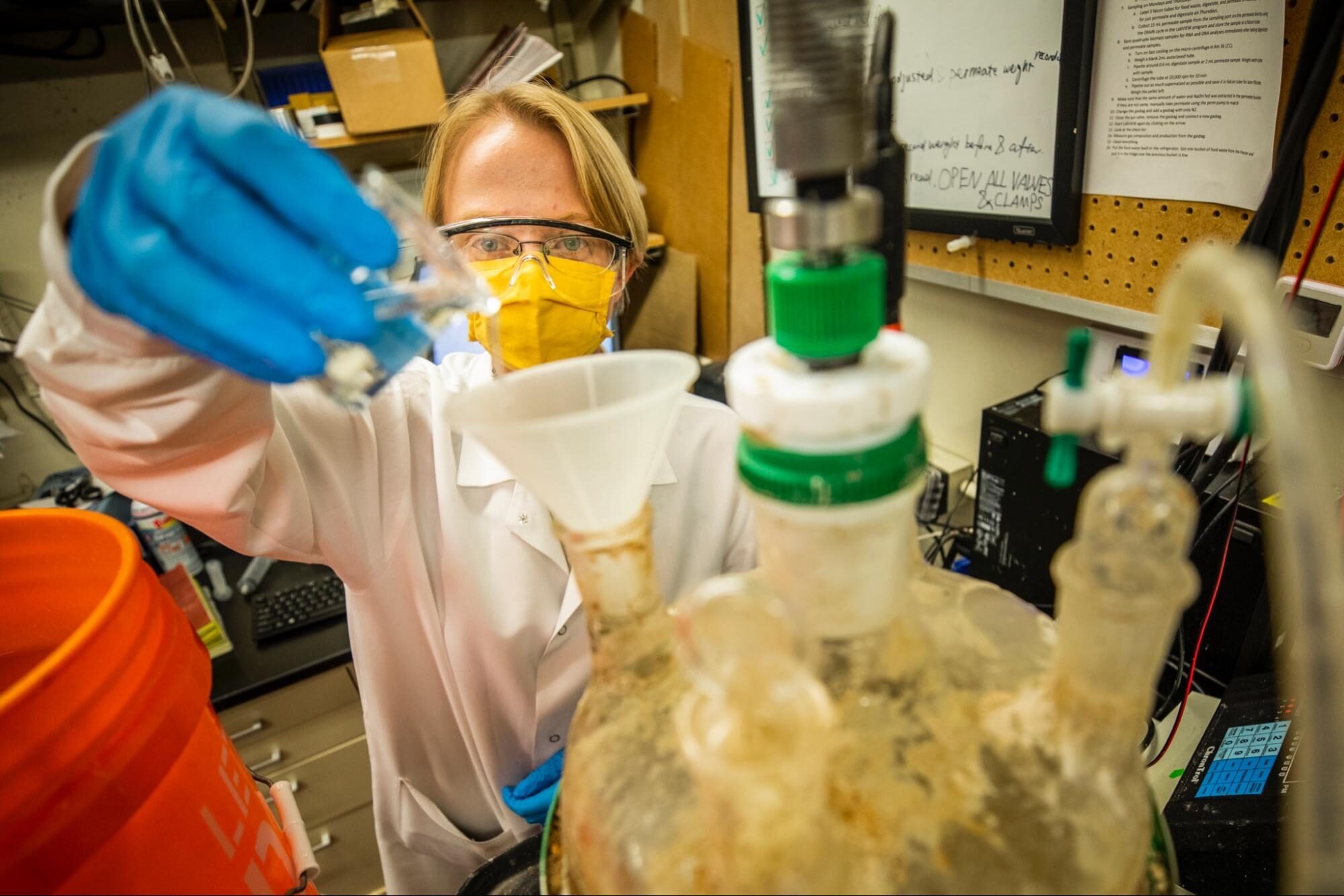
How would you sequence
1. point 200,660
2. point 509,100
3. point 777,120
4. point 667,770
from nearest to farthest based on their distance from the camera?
1. point 777,120
2. point 667,770
3. point 200,660
4. point 509,100

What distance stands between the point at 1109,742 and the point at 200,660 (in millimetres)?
676

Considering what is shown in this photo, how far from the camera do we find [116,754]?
48cm

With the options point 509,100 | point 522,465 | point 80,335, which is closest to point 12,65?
point 509,100

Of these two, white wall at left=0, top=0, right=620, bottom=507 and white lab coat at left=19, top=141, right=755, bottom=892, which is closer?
white lab coat at left=19, top=141, right=755, bottom=892

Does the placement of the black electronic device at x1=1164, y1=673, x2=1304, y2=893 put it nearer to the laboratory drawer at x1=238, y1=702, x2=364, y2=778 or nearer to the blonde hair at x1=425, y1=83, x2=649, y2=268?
the blonde hair at x1=425, y1=83, x2=649, y2=268

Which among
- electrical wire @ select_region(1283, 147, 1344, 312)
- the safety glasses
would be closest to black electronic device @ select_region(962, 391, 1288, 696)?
electrical wire @ select_region(1283, 147, 1344, 312)

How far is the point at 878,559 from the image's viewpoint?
1.15ft

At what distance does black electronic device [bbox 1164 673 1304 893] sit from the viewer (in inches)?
27.9

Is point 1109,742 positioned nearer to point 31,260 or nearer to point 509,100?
point 509,100

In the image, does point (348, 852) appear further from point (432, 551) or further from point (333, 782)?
point (432, 551)

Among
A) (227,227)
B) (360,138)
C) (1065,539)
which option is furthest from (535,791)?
(360,138)

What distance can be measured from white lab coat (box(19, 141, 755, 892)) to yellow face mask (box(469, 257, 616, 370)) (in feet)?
0.36

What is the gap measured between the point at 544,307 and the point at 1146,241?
2.98ft

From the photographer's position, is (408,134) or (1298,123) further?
(408,134)
